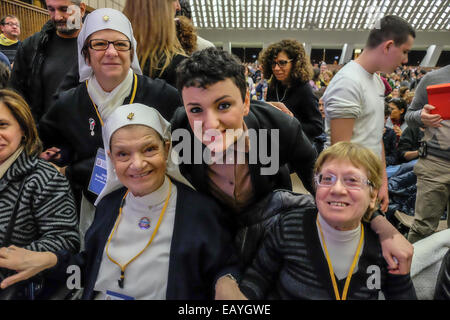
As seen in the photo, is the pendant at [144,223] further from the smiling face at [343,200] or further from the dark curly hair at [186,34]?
the dark curly hair at [186,34]

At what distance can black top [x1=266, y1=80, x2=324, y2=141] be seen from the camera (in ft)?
8.63

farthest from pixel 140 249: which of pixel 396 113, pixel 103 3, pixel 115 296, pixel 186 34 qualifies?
pixel 103 3

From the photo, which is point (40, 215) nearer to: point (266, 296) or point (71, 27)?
point (266, 296)

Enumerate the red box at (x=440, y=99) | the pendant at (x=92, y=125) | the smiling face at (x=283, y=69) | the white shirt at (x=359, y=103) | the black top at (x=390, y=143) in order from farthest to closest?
the black top at (x=390, y=143), the smiling face at (x=283, y=69), the red box at (x=440, y=99), the white shirt at (x=359, y=103), the pendant at (x=92, y=125)

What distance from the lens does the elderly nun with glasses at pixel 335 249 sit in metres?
1.10

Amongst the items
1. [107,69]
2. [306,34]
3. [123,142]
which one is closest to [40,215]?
[123,142]

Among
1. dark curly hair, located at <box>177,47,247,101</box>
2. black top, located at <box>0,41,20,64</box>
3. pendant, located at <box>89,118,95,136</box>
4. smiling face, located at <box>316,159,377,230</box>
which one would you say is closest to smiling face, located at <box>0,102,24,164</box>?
pendant, located at <box>89,118,95,136</box>

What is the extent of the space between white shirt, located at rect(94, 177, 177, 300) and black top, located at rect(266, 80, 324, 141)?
1.64 metres

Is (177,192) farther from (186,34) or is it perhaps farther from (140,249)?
(186,34)

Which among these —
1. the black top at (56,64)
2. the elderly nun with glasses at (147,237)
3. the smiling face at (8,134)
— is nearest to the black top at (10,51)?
the black top at (56,64)

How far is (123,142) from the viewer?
122cm

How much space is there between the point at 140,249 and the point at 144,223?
105 millimetres

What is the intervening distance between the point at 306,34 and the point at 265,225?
34782 mm

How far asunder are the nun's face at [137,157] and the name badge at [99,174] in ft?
0.76
